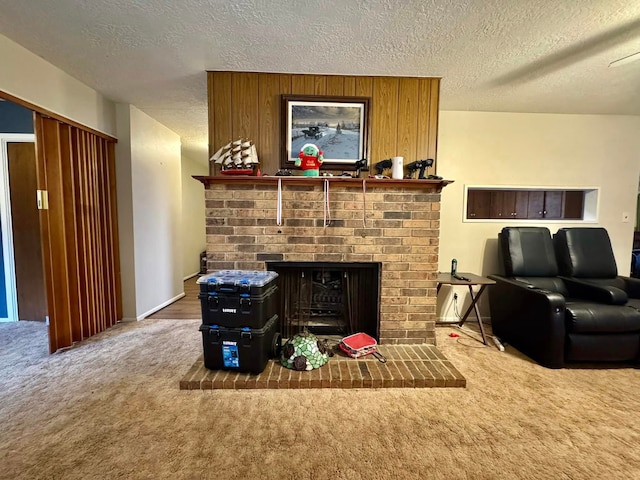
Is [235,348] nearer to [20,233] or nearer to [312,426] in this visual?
[312,426]

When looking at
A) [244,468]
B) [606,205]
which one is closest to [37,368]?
[244,468]

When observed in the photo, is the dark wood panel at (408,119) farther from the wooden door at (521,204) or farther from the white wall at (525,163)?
the wooden door at (521,204)

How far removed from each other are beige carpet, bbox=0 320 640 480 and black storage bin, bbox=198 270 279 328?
1.59 ft

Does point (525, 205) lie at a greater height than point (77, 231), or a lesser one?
greater

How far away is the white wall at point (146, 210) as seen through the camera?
3.14 metres

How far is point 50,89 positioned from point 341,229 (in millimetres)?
2726

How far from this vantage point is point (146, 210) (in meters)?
3.41

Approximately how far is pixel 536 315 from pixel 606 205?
6.74ft

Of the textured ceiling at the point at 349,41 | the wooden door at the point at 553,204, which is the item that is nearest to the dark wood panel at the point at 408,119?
the textured ceiling at the point at 349,41

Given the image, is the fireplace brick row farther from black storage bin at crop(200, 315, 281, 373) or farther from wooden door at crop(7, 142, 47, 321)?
wooden door at crop(7, 142, 47, 321)

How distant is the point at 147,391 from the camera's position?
191cm

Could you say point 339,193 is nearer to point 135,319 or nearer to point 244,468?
point 244,468

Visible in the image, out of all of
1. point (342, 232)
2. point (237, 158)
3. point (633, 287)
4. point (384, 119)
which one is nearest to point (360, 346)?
point (342, 232)

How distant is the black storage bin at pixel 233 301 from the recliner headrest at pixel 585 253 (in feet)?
10.1
